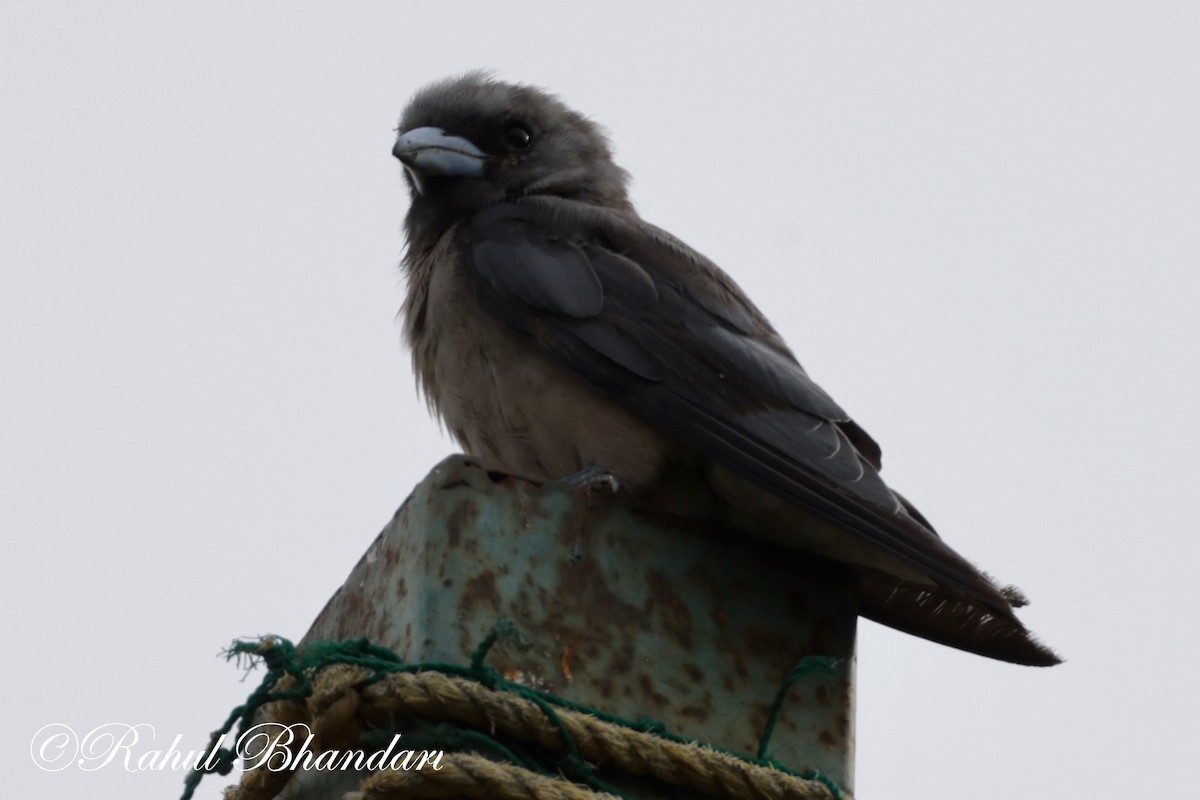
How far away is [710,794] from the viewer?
289 centimetres

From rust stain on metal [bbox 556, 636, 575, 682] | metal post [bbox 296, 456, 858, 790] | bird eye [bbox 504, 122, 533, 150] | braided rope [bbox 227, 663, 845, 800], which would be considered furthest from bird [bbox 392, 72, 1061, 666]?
braided rope [bbox 227, 663, 845, 800]

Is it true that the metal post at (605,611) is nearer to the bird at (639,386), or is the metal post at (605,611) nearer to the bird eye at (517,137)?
the bird at (639,386)

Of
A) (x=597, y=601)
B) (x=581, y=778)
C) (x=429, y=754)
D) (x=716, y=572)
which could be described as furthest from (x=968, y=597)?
(x=429, y=754)

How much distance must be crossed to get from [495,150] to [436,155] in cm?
34

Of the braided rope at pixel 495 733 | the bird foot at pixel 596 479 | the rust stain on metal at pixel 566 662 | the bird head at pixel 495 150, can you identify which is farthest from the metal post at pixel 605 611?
the bird head at pixel 495 150

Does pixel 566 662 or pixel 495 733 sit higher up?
pixel 566 662

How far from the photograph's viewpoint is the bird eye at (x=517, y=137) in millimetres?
5992

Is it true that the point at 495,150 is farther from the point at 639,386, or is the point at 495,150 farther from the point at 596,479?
the point at 596,479

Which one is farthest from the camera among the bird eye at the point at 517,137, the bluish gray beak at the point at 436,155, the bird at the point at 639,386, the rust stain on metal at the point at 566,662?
the bird eye at the point at 517,137

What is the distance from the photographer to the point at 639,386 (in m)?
4.38

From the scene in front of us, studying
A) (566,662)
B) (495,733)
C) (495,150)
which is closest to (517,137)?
(495,150)

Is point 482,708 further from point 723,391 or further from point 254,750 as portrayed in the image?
point 723,391

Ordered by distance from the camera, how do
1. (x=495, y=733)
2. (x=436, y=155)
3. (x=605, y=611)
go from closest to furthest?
(x=495, y=733) → (x=605, y=611) → (x=436, y=155)

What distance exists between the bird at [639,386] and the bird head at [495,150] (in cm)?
1
